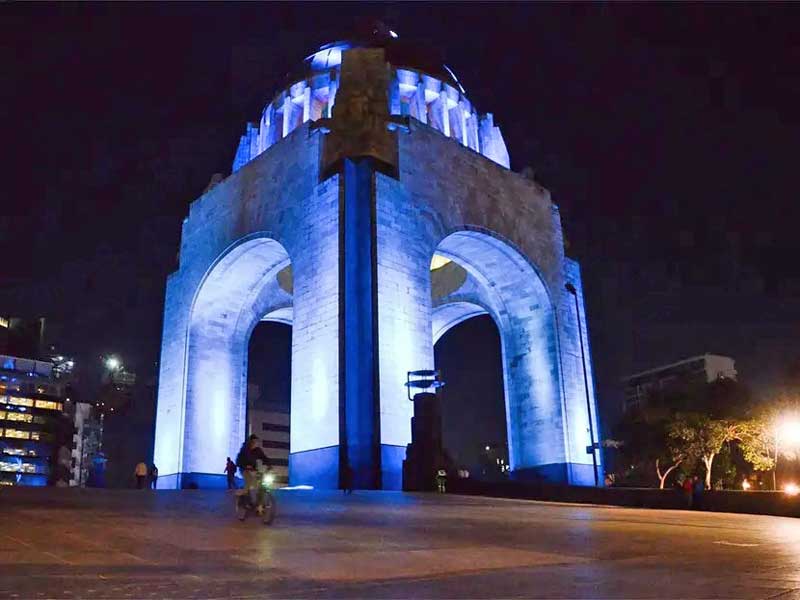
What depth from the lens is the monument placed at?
76.4ft

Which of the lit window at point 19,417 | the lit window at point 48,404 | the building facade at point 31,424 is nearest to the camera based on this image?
the building facade at point 31,424

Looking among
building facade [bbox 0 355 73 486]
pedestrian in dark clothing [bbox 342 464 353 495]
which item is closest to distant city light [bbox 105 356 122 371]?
building facade [bbox 0 355 73 486]

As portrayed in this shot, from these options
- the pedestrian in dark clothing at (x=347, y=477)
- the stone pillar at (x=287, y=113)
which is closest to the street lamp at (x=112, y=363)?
the stone pillar at (x=287, y=113)

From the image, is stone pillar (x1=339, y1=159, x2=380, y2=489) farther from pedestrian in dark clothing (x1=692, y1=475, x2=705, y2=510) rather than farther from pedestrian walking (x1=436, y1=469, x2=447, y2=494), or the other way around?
pedestrian in dark clothing (x1=692, y1=475, x2=705, y2=510)

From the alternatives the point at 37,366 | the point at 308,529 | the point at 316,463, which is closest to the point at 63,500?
the point at 308,529

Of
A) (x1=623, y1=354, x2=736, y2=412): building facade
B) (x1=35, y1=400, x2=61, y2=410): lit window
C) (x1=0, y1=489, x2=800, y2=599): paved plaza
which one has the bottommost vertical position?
(x1=0, y1=489, x2=800, y2=599): paved plaza

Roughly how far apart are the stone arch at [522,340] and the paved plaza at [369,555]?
18.3 m

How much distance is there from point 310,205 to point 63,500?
15612 mm

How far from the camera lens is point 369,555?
Result: 22.3ft

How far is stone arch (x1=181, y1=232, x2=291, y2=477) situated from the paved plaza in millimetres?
18551

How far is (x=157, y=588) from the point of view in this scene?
484cm

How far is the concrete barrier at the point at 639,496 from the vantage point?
16719mm

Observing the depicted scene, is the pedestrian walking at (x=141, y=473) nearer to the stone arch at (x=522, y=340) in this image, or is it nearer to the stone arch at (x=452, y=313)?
the stone arch at (x=522, y=340)

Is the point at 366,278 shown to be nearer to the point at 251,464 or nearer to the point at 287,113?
the point at 251,464
